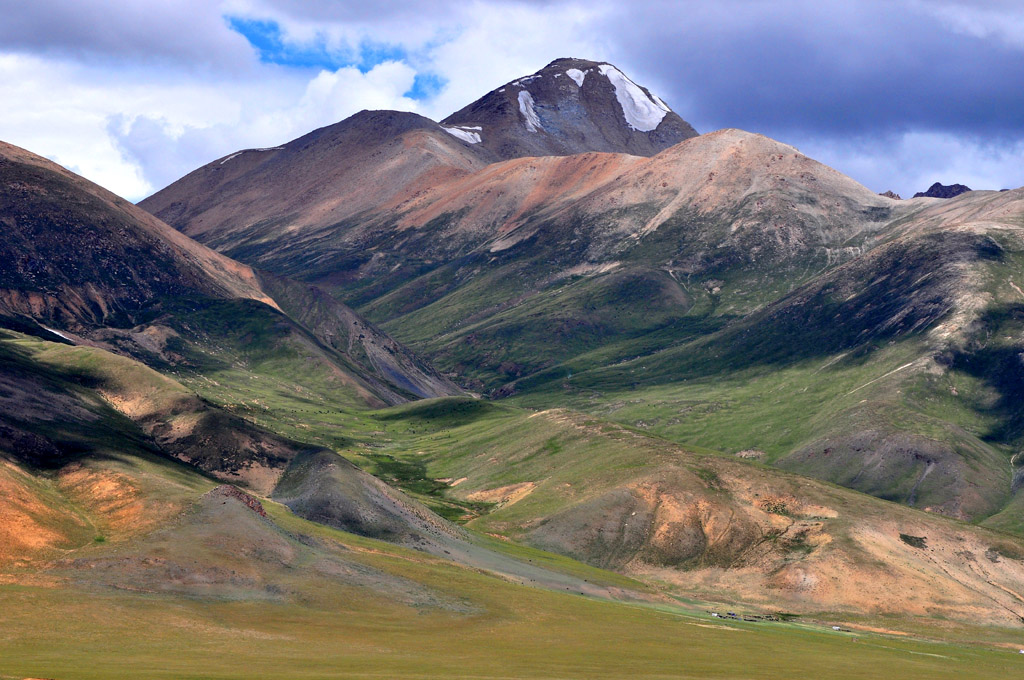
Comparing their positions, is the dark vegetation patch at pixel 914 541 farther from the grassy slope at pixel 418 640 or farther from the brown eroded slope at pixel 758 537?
the grassy slope at pixel 418 640

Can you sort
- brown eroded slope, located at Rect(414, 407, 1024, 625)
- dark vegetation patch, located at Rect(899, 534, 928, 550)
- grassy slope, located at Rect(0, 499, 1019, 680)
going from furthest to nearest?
dark vegetation patch, located at Rect(899, 534, 928, 550) < brown eroded slope, located at Rect(414, 407, 1024, 625) < grassy slope, located at Rect(0, 499, 1019, 680)

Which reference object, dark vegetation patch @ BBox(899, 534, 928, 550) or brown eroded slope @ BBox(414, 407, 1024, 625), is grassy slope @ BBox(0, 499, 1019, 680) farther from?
dark vegetation patch @ BBox(899, 534, 928, 550)

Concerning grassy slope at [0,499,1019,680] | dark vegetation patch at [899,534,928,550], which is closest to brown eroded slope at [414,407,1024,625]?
dark vegetation patch at [899,534,928,550]

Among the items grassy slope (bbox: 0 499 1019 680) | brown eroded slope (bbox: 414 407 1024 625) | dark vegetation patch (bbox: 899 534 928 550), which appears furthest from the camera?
dark vegetation patch (bbox: 899 534 928 550)

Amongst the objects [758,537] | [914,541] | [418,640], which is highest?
[914,541]

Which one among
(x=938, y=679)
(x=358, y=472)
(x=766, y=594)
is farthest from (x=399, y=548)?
(x=938, y=679)

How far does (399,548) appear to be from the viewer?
121188 mm

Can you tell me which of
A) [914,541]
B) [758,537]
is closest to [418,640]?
[758,537]

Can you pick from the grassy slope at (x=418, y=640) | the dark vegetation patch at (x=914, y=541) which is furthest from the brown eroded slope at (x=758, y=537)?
the grassy slope at (x=418, y=640)

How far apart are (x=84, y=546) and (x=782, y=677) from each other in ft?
189

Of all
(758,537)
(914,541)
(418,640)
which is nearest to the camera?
(418,640)

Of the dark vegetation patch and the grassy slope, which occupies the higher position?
the dark vegetation patch

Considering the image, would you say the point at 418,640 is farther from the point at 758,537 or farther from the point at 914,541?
the point at 914,541

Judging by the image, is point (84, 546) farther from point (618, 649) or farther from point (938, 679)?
point (938, 679)
